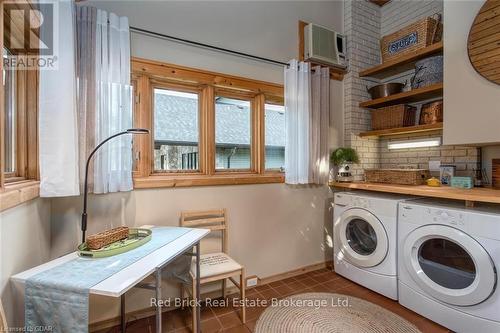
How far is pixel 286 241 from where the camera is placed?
101 inches

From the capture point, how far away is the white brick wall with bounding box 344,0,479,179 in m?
2.81

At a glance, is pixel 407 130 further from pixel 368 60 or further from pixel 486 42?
pixel 368 60

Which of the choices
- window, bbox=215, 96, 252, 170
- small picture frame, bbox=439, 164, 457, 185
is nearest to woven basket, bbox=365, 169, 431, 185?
small picture frame, bbox=439, 164, 457, 185

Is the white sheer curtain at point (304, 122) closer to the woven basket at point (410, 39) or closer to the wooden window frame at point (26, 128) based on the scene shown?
the woven basket at point (410, 39)

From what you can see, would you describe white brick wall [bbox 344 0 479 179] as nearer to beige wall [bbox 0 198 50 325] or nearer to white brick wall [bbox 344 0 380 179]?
white brick wall [bbox 344 0 380 179]

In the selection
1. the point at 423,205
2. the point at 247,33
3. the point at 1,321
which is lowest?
the point at 1,321

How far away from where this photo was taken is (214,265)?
73.2 inches

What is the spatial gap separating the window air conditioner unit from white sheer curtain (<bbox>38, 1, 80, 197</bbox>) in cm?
209

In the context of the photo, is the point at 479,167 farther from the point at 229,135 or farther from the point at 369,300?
the point at 229,135

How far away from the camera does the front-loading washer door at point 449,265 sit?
1.54m

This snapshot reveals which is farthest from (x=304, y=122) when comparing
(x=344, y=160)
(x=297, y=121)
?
(x=344, y=160)

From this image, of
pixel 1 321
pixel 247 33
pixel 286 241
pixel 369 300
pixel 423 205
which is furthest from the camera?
pixel 286 241

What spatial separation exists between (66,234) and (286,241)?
76.2 inches

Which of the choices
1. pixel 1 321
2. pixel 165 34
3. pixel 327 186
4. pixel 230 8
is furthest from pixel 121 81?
pixel 327 186
